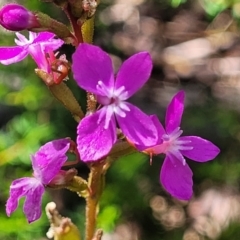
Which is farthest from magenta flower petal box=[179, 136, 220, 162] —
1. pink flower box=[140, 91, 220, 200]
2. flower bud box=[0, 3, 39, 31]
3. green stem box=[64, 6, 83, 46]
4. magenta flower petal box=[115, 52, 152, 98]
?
flower bud box=[0, 3, 39, 31]

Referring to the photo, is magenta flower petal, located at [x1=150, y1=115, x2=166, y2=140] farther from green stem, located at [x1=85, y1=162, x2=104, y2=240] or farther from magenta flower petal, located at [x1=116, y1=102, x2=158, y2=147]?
green stem, located at [x1=85, y1=162, x2=104, y2=240]

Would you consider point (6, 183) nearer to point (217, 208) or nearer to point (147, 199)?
point (147, 199)

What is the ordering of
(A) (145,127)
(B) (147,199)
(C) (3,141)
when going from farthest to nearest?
(B) (147,199), (C) (3,141), (A) (145,127)

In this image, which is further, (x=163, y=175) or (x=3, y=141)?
(x=3, y=141)

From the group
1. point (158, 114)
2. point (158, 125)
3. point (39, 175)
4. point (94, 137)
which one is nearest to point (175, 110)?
point (158, 125)

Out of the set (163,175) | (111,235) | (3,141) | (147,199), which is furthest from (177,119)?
(111,235)

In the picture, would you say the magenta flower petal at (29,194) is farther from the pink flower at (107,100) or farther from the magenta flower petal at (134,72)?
the magenta flower petal at (134,72)

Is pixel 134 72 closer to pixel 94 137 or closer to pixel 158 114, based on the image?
pixel 94 137
